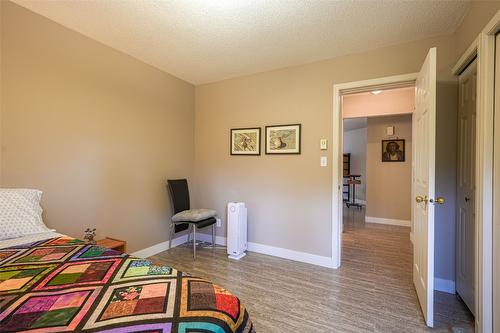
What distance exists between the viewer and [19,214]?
1.68 m

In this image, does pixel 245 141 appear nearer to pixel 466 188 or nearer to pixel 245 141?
pixel 245 141

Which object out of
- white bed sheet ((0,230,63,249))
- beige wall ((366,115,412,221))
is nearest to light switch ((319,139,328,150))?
white bed sheet ((0,230,63,249))

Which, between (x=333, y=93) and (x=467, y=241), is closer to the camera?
(x=467, y=241)

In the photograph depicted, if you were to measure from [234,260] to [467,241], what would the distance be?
2.38 meters

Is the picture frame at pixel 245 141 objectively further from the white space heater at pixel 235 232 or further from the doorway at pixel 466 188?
the doorway at pixel 466 188

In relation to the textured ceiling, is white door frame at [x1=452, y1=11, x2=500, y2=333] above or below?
below

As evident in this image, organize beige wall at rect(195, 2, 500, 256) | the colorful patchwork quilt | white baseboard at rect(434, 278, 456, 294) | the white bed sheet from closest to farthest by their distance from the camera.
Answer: the colorful patchwork quilt → the white bed sheet → white baseboard at rect(434, 278, 456, 294) → beige wall at rect(195, 2, 500, 256)

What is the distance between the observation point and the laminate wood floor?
1858mm

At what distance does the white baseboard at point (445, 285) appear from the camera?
7.59 ft

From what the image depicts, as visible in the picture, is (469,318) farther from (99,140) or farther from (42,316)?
(99,140)

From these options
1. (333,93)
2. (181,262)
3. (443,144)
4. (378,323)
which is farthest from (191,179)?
(443,144)

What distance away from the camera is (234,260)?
3102 millimetres

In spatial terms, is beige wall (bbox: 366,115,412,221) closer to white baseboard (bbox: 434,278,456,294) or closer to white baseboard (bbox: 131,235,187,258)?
white baseboard (bbox: 434,278,456,294)

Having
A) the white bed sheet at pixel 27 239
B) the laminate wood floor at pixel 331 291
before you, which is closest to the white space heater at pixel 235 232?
the laminate wood floor at pixel 331 291
